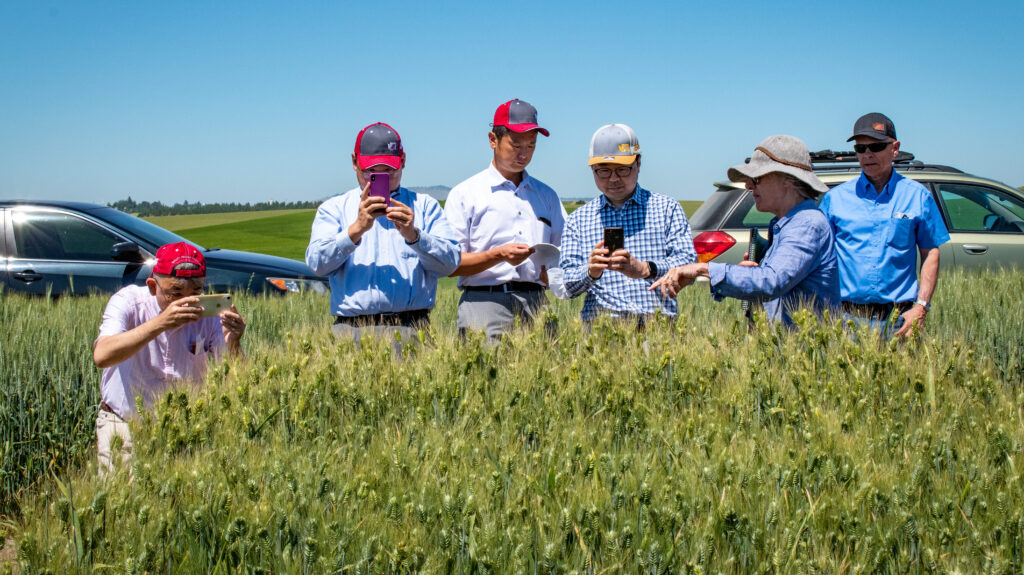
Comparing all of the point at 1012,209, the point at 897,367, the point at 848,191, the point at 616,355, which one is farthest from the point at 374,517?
the point at 1012,209

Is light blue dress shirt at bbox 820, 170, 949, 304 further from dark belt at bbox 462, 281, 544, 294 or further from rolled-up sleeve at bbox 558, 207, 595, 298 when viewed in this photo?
dark belt at bbox 462, 281, 544, 294

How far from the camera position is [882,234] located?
12.8 ft

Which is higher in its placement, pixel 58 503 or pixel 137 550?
pixel 58 503

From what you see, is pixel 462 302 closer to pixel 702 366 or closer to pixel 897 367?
pixel 702 366

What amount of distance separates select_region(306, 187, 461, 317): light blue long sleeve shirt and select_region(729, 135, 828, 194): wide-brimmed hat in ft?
4.86

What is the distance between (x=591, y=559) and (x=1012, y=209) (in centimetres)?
794

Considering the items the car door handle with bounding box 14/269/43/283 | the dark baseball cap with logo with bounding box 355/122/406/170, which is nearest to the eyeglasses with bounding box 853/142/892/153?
the dark baseball cap with logo with bounding box 355/122/406/170

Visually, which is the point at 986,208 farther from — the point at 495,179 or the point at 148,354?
the point at 148,354

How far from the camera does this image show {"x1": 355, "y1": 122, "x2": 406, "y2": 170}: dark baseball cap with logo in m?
3.64

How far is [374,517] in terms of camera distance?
1.78 metres

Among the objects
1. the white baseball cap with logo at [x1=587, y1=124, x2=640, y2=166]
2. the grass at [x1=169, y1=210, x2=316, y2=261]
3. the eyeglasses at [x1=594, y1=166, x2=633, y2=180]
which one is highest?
the white baseball cap with logo at [x1=587, y1=124, x2=640, y2=166]

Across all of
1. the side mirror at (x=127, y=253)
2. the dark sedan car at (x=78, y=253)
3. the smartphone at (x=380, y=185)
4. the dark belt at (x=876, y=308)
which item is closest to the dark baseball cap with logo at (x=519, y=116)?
the smartphone at (x=380, y=185)

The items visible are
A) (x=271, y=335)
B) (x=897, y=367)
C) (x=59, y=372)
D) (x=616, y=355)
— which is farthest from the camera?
(x=271, y=335)

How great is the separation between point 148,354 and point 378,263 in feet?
3.70
